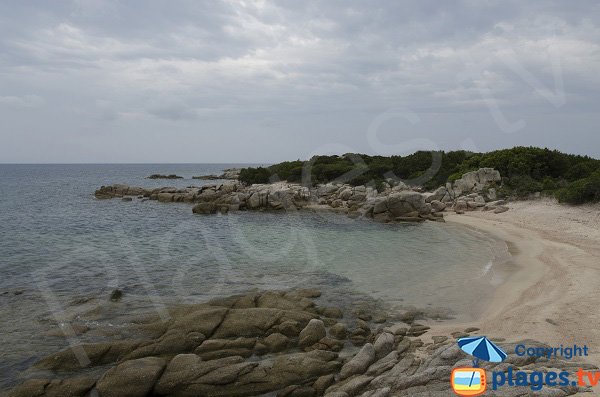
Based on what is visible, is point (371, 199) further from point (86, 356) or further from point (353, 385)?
point (86, 356)

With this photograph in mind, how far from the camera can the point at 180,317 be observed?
514 inches

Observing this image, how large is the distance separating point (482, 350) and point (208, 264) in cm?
1575

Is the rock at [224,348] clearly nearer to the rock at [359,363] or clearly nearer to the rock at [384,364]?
the rock at [359,363]

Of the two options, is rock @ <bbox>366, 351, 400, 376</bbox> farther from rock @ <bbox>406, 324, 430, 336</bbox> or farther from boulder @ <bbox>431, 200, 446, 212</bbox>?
boulder @ <bbox>431, 200, 446, 212</bbox>

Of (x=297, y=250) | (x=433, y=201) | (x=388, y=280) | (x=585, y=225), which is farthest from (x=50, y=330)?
(x=433, y=201)

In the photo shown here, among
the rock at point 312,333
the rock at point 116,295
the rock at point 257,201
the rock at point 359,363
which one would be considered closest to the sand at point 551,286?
the rock at point 359,363

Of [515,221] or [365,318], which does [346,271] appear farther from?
[515,221]

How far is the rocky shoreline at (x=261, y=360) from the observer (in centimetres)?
914

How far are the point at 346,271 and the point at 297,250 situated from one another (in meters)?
5.98

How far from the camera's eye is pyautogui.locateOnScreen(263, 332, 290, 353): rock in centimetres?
1147

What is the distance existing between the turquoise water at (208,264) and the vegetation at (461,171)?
12151 millimetres

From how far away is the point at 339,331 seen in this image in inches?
492

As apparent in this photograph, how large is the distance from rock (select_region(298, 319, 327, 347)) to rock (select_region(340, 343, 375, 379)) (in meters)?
1.69

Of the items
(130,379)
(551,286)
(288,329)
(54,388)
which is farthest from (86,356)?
(551,286)
